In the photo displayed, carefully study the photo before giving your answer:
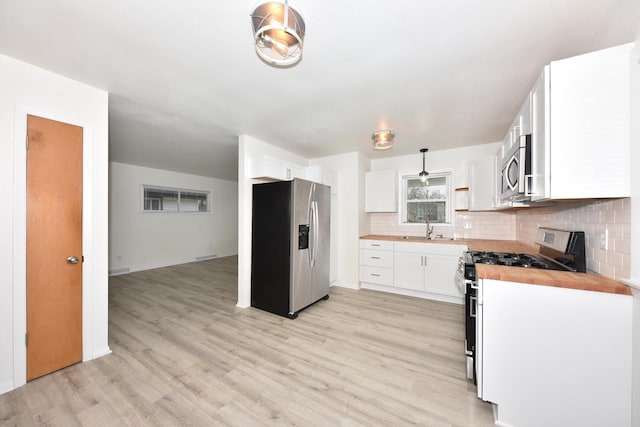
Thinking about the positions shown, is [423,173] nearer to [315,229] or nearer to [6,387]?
[315,229]

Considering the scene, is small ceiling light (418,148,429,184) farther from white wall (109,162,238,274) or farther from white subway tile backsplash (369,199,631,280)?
white wall (109,162,238,274)

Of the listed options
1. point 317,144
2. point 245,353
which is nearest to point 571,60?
point 317,144

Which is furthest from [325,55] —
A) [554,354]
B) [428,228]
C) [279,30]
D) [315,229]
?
[428,228]

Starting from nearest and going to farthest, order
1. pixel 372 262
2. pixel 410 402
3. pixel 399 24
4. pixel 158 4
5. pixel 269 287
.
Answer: pixel 158 4 < pixel 399 24 < pixel 410 402 < pixel 269 287 < pixel 372 262

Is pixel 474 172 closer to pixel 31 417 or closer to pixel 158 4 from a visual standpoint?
pixel 158 4

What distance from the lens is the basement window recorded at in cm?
575

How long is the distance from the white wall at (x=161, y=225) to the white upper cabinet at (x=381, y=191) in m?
4.98

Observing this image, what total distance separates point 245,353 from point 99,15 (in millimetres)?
2716

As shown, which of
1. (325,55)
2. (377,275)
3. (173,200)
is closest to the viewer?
(325,55)

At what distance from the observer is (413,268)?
3746 millimetres

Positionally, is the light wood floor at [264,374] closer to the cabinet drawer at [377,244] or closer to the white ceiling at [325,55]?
the cabinet drawer at [377,244]

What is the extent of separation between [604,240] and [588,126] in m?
0.69

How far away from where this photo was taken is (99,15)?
133cm

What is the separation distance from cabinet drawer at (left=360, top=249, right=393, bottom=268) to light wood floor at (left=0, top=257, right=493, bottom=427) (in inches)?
34.0
